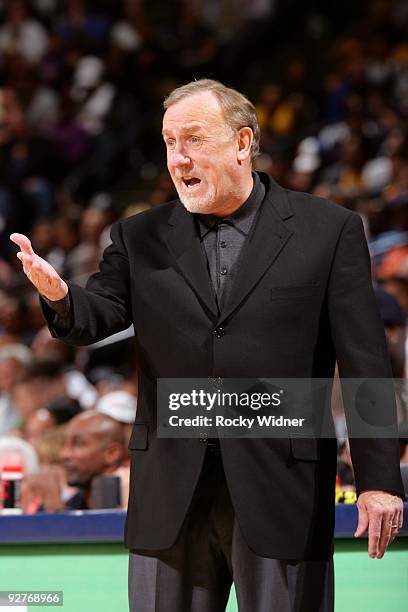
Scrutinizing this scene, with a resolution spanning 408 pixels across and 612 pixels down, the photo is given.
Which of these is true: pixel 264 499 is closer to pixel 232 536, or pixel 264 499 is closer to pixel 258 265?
pixel 232 536

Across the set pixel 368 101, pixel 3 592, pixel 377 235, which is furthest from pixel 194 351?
pixel 368 101

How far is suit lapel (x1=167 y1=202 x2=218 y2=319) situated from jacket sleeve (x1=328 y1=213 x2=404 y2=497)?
0.26 meters

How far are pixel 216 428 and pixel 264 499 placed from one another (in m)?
0.18

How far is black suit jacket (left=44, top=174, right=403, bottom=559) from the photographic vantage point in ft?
7.59

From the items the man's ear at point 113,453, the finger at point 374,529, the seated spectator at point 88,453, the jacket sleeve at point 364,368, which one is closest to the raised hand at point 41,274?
the jacket sleeve at point 364,368

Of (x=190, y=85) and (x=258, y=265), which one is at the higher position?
(x=190, y=85)

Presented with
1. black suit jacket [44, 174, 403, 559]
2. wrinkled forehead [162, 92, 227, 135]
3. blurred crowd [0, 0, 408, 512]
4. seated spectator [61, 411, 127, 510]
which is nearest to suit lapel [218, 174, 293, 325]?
black suit jacket [44, 174, 403, 559]

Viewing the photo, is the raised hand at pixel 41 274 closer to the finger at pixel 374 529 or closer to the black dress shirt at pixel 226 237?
the black dress shirt at pixel 226 237

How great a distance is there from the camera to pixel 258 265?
2.41 m

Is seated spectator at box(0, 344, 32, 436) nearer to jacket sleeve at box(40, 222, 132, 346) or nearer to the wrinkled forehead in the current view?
jacket sleeve at box(40, 222, 132, 346)

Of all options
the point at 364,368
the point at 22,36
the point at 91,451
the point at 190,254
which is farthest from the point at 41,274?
the point at 22,36

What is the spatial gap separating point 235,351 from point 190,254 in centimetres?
25

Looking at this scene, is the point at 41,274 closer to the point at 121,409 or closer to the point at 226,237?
the point at 226,237

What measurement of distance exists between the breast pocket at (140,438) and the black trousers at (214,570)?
0.14m
